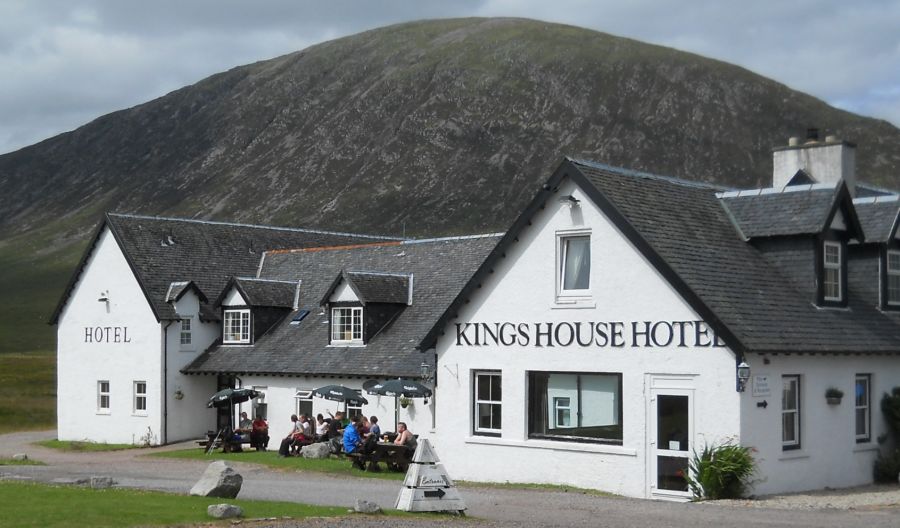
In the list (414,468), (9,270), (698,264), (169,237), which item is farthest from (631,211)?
(9,270)

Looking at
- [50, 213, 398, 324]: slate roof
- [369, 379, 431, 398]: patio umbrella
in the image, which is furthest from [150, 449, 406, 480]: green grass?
[50, 213, 398, 324]: slate roof

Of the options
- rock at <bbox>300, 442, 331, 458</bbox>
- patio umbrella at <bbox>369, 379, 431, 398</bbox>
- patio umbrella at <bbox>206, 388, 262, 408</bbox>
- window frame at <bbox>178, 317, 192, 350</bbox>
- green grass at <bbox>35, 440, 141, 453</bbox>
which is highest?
window frame at <bbox>178, 317, 192, 350</bbox>

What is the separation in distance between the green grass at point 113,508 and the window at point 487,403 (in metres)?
8.14

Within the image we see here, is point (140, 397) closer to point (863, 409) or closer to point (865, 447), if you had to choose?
point (863, 409)

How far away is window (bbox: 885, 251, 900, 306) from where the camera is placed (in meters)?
28.2

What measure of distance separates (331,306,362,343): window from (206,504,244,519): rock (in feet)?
62.5

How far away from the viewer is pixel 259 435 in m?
36.3

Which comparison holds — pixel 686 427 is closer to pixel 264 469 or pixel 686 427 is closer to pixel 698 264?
pixel 698 264

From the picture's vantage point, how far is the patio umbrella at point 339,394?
32.5 meters

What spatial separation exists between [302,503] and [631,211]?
934 centimetres

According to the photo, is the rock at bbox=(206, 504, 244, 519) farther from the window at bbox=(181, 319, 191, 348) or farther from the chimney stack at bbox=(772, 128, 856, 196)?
the window at bbox=(181, 319, 191, 348)

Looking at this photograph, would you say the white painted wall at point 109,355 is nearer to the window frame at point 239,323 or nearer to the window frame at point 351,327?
the window frame at point 239,323

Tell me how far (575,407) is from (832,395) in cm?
542

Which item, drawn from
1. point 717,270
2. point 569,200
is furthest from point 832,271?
point 569,200
